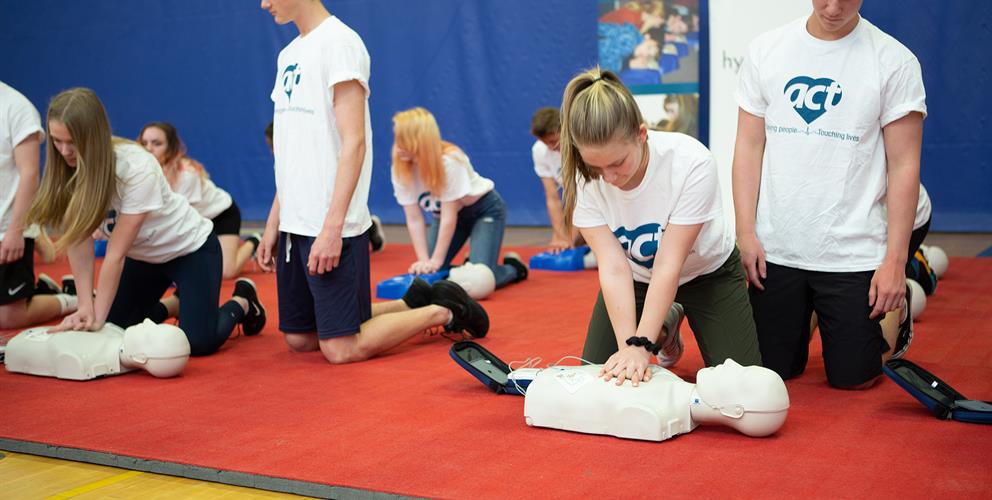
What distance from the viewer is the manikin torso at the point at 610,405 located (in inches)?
83.4

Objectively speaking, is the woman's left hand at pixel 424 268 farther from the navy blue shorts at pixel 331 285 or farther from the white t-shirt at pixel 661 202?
the white t-shirt at pixel 661 202

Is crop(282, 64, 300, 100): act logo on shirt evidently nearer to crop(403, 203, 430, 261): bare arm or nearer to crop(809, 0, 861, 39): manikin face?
crop(809, 0, 861, 39): manikin face

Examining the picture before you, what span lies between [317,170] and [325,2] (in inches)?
232

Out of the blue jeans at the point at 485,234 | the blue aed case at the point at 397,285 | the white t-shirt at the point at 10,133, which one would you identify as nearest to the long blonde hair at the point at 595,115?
the white t-shirt at the point at 10,133

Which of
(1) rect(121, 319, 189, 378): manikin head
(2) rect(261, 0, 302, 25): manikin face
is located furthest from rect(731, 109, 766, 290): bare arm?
(1) rect(121, 319, 189, 378): manikin head

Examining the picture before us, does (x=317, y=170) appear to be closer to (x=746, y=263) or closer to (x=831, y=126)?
(x=746, y=263)

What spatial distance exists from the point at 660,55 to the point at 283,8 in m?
4.48

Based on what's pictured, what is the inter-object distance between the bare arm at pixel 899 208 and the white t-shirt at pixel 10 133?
9.30 feet

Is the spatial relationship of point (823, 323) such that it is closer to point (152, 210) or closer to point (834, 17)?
point (834, 17)

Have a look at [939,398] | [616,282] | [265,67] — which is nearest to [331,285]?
[616,282]

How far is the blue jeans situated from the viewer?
4.71 metres

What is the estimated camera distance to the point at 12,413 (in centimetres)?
258

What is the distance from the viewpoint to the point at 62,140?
9.41ft

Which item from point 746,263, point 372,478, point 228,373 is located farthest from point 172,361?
point 746,263
